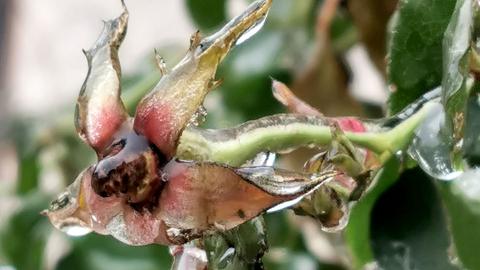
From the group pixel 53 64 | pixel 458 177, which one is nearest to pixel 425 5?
pixel 458 177

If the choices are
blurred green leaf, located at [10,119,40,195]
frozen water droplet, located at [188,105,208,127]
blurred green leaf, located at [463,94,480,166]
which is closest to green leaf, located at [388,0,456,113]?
blurred green leaf, located at [463,94,480,166]

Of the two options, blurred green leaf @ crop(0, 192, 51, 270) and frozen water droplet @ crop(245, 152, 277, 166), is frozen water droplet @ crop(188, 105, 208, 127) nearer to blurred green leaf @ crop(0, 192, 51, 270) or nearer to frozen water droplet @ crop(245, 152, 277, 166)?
frozen water droplet @ crop(245, 152, 277, 166)

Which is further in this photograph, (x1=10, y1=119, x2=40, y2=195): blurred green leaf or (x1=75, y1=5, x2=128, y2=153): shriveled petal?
(x1=10, y1=119, x2=40, y2=195): blurred green leaf

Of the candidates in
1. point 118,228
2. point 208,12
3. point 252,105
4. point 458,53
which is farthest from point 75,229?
point 208,12

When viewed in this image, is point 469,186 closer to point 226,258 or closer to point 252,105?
point 226,258

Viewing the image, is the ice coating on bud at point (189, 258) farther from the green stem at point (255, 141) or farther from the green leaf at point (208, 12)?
the green leaf at point (208, 12)

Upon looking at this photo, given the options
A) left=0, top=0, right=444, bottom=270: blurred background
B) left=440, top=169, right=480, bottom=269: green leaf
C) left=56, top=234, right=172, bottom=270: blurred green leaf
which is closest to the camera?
left=440, top=169, right=480, bottom=269: green leaf
